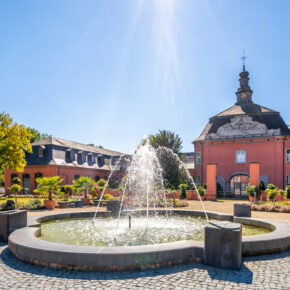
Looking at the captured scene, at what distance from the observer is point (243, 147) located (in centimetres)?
3169

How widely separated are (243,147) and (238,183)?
4318mm

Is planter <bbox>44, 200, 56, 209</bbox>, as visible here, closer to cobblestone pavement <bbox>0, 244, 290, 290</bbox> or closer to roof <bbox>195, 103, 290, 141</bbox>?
cobblestone pavement <bbox>0, 244, 290, 290</bbox>

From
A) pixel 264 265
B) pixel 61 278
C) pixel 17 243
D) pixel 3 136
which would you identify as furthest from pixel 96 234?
pixel 3 136

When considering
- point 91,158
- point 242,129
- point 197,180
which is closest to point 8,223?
point 197,180

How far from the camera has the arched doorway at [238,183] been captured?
31.7m

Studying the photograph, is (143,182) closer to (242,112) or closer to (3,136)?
(3,136)

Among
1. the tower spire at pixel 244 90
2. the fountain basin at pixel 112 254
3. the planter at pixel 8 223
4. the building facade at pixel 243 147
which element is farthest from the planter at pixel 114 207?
the tower spire at pixel 244 90

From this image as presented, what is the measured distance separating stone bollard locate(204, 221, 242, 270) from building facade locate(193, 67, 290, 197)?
23926 millimetres

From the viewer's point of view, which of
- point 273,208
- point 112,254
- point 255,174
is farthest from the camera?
point 255,174

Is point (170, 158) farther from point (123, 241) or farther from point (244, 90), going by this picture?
point (123, 241)

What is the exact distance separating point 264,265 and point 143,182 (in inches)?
747

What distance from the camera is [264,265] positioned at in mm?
5457

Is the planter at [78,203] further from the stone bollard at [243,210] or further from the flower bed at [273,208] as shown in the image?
the flower bed at [273,208]

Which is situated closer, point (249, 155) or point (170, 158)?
point (249, 155)
